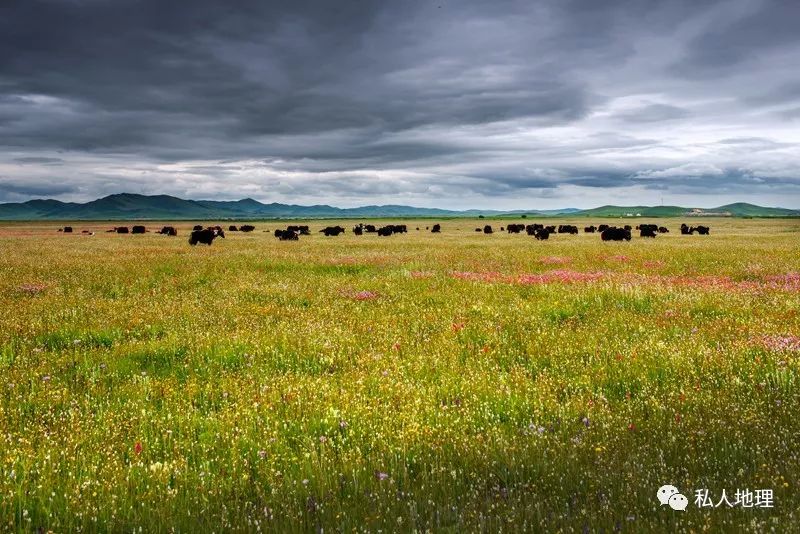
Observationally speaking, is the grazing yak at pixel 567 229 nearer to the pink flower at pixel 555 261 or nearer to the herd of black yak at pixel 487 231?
the herd of black yak at pixel 487 231

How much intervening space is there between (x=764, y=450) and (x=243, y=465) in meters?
5.12

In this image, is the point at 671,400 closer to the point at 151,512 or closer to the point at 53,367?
the point at 151,512

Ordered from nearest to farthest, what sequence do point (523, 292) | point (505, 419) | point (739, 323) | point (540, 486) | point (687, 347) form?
point (540, 486)
point (505, 419)
point (687, 347)
point (739, 323)
point (523, 292)

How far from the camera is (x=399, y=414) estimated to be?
246 inches

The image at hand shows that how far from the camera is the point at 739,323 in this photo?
35.8ft

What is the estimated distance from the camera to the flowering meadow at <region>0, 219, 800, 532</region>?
421 centimetres

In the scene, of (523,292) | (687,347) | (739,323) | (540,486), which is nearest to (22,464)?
(540,486)

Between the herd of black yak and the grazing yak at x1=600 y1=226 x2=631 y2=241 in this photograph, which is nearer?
the herd of black yak
